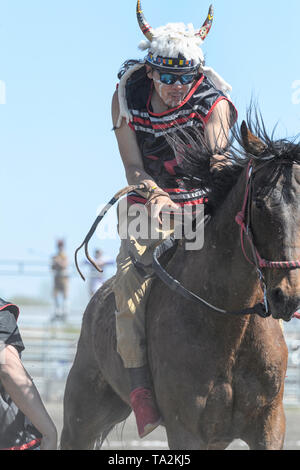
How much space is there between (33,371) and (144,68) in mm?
10194

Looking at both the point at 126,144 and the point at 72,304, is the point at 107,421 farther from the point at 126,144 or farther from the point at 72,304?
the point at 72,304

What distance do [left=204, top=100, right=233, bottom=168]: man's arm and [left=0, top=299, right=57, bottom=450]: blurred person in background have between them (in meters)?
1.49

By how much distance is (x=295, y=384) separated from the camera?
44.7 feet

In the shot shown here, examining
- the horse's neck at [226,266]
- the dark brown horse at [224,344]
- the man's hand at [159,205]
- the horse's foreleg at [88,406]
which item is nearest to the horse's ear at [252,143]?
the dark brown horse at [224,344]

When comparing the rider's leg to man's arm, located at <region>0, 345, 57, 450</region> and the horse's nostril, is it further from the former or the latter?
the horse's nostril

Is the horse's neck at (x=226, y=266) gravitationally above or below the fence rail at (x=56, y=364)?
above

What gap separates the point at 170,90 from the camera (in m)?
4.76

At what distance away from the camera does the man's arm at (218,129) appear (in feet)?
14.5

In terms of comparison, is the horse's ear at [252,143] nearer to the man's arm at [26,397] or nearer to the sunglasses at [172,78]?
the sunglasses at [172,78]

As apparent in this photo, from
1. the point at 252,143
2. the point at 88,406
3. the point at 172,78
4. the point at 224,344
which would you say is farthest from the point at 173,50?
the point at 88,406

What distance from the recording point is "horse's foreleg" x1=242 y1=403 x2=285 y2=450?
4129mm

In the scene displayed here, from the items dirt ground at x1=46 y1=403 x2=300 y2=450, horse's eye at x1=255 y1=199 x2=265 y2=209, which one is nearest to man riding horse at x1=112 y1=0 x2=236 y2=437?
horse's eye at x1=255 y1=199 x2=265 y2=209

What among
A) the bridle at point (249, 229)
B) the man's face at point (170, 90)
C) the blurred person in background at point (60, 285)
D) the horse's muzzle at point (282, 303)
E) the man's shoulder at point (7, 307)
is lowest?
the blurred person in background at point (60, 285)

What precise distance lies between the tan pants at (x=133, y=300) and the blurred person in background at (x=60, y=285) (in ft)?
29.7
